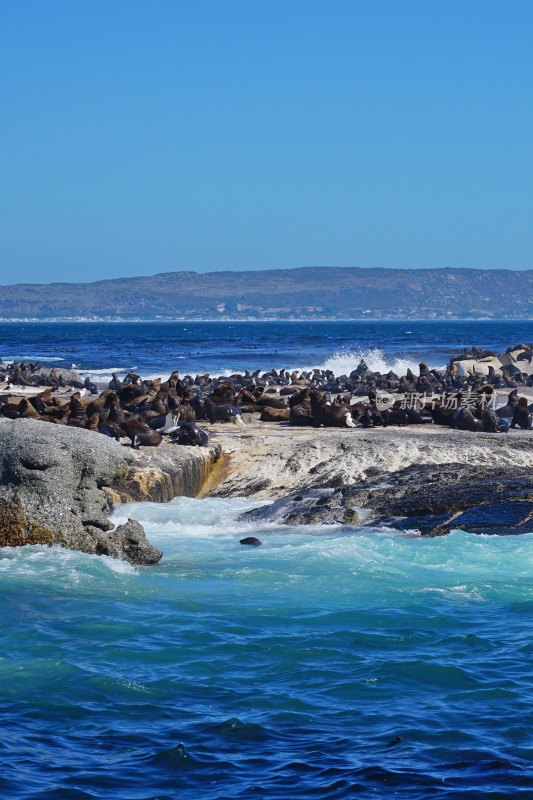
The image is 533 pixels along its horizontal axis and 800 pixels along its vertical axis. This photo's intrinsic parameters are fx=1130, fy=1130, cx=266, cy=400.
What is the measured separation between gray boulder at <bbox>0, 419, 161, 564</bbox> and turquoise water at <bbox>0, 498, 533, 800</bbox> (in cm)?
26

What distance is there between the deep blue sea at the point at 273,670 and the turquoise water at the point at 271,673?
0.05 feet

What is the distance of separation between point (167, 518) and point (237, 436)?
12.0 ft

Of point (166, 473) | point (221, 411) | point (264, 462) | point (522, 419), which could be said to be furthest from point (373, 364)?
point (166, 473)

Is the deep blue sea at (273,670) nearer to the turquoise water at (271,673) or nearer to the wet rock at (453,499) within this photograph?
the turquoise water at (271,673)

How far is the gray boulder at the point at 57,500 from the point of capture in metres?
10.5

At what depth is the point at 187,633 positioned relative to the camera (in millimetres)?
8219

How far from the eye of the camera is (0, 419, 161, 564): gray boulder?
34.6ft

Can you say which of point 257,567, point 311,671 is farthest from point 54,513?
point 311,671

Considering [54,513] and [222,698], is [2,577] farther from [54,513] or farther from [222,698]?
[222,698]

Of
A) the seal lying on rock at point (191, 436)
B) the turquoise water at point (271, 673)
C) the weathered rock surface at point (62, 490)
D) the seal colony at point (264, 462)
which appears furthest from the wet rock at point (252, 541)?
the seal lying on rock at point (191, 436)

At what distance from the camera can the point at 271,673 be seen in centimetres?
737

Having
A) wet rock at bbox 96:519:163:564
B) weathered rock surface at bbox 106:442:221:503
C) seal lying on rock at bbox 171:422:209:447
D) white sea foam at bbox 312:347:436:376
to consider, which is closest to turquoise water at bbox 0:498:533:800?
wet rock at bbox 96:519:163:564

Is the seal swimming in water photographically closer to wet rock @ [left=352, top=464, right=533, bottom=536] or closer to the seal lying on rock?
wet rock @ [left=352, top=464, right=533, bottom=536]

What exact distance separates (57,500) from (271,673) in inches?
156
